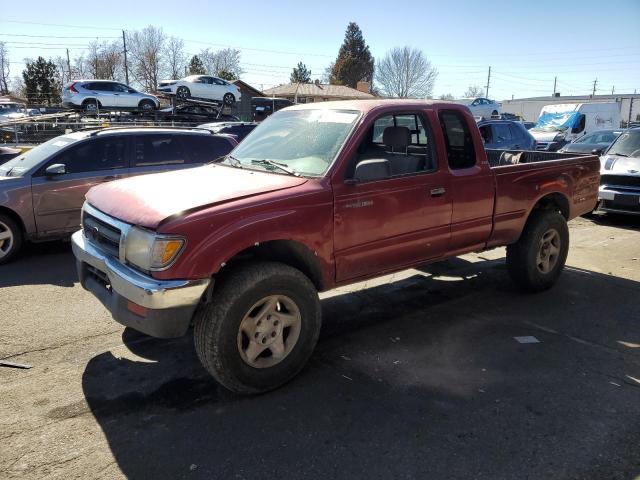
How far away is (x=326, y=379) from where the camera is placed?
3.65m

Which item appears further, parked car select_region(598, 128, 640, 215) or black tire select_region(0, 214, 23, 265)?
parked car select_region(598, 128, 640, 215)

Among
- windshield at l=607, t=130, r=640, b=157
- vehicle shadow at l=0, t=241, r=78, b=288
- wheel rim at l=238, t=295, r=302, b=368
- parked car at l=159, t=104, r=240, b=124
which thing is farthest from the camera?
parked car at l=159, t=104, r=240, b=124

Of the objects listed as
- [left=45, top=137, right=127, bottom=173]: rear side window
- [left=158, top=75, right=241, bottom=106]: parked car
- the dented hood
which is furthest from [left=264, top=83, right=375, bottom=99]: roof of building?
the dented hood

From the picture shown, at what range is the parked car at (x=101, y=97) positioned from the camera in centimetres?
2000

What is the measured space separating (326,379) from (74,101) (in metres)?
20.2

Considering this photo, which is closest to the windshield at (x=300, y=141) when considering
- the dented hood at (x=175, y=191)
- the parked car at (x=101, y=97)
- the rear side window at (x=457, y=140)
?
the dented hood at (x=175, y=191)

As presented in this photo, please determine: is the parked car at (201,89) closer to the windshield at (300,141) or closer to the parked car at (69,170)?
the parked car at (69,170)

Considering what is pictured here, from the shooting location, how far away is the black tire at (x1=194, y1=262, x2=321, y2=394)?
126 inches

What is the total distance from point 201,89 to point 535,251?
74.0 feet

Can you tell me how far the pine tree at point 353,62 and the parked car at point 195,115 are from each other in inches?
2425

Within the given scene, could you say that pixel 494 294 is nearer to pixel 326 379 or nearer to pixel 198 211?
pixel 326 379

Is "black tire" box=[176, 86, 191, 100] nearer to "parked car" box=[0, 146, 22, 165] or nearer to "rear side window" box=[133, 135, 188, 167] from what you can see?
"parked car" box=[0, 146, 22, 165]

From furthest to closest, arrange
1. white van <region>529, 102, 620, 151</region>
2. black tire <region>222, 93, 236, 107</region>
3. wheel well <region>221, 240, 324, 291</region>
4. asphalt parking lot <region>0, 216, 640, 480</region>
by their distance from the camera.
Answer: black tire <region>222, 93, 236, 107</region> → white van <region>529, 102, 620, 151</region> → wheel well <region>221, 240, 324, 291</region> → asphalt parking lot <region>0, 216, 640, 480</region>

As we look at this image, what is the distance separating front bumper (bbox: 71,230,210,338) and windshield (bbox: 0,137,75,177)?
4.46m
